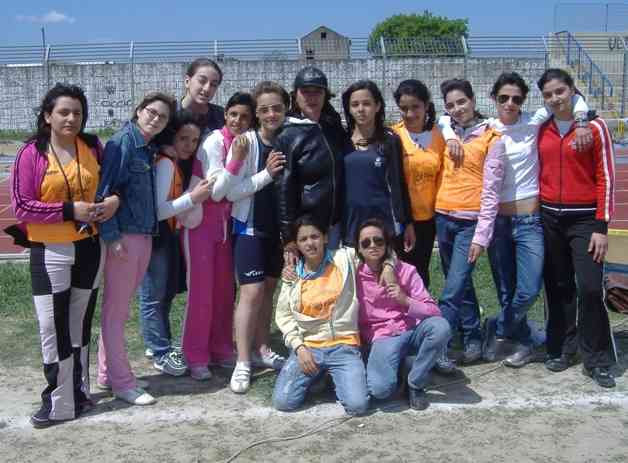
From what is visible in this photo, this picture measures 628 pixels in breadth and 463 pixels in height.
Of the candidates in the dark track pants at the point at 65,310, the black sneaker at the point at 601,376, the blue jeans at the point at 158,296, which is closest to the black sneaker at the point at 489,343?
the black sneaker at the point at 601,376

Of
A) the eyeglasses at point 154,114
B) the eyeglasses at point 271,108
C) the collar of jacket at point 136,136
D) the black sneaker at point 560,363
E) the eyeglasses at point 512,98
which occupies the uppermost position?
the eyeglasses at point 512,98

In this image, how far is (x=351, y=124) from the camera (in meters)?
4.74

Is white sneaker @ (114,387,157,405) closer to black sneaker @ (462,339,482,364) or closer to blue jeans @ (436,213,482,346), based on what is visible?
blue jeans @ (436,213,482,346)

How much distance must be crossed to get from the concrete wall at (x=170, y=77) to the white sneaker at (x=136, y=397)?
20.7 meters

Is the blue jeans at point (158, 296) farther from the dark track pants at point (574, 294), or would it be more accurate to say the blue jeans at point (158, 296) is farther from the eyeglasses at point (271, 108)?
the dark track pants at point (574, 294)

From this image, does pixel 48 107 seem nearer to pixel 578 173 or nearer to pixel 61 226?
pixel 61 226

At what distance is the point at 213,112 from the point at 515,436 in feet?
9.63

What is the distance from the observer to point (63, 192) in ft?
13.0

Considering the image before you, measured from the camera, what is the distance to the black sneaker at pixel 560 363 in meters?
4.88

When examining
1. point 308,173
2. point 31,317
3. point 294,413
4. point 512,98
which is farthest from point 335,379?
point 31,317

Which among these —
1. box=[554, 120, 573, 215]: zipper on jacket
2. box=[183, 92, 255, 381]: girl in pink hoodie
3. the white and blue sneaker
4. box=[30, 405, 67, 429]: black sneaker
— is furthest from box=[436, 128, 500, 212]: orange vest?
box=[30, 405, 67, 429]: black sneaker

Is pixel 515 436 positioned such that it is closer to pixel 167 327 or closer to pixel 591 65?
pixel 167 327

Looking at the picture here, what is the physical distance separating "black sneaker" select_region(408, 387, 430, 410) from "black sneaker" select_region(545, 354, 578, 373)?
1047mm

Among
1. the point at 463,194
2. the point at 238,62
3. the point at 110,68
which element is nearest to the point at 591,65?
the point at 238,62
